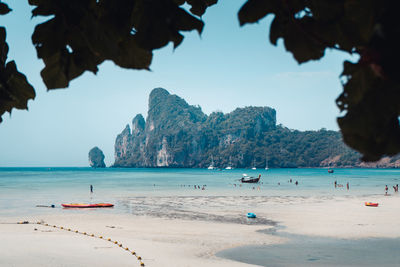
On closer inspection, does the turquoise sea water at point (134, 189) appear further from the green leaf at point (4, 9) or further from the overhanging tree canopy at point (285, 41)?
the overhanging tree canopy at point (285, 41)

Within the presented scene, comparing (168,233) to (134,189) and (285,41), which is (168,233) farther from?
(134,189)

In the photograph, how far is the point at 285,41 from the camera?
929 millimetres

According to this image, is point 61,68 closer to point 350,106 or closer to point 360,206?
point 350,106

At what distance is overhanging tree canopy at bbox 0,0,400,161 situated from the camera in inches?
27.8

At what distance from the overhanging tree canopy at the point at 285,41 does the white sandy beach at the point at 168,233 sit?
1352cm

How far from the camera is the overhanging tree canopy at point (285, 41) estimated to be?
71cm

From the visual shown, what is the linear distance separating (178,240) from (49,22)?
62.5ft

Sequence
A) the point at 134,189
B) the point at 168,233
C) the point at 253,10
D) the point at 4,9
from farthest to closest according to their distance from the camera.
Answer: the point at 134,189, the point at 168,233, the point at 4,9, the point at 253,10

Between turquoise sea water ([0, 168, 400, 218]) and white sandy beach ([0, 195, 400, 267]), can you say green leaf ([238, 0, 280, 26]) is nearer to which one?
white sandy beach ([0, 195, 400, 267])

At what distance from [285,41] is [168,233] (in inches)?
845

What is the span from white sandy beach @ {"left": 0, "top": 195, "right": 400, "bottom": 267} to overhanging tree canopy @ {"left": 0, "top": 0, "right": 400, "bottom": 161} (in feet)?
44.3

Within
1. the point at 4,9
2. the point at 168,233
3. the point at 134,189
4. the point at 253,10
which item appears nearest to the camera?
the point at 253,10

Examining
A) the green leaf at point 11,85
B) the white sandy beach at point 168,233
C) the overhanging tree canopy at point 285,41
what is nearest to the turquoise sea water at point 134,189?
the white sandy beach at point 168,233

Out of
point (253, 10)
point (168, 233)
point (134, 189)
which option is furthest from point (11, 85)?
point (134, 189)
